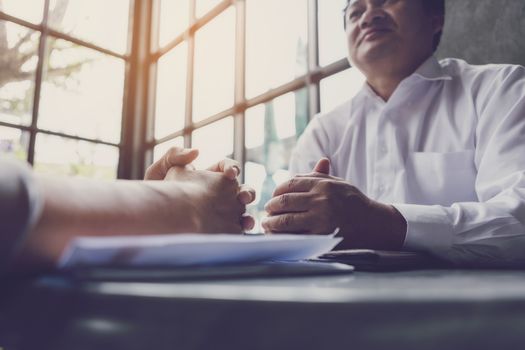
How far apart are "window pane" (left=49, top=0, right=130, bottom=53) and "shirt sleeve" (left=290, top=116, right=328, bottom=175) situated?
2.09m

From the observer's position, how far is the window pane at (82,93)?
2561mm

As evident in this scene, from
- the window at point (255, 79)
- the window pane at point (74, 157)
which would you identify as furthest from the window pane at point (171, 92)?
the window pane at point (74, 157)

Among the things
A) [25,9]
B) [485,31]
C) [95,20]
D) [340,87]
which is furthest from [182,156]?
[95,20]

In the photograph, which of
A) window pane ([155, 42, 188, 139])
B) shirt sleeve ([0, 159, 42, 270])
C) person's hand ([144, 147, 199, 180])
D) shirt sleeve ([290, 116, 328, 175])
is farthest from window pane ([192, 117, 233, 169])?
shirt sleeve ([0, 159, 42, 270])

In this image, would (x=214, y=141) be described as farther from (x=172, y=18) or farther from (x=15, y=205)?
(x=15, y=205)

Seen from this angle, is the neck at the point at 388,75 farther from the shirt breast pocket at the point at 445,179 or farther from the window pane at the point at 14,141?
the window pane at the point at 14,141

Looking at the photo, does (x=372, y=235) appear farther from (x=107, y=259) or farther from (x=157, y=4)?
(x=157, y=4)

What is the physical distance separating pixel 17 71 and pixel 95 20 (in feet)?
2.10

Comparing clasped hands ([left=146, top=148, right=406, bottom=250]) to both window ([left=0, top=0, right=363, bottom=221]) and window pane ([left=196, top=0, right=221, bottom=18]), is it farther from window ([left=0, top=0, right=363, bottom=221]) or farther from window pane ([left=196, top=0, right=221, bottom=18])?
window pane ([left=196, top=0, right=221, bottom=18])

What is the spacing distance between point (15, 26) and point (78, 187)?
2652 millimetres

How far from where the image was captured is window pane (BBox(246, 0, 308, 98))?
1.74 m

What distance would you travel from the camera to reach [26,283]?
219 mm

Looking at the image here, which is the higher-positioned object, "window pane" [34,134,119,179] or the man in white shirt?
"window pane" [34,134,119,179]

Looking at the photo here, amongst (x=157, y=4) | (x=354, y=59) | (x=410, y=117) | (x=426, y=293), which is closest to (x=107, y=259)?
(x=426, y=293)
